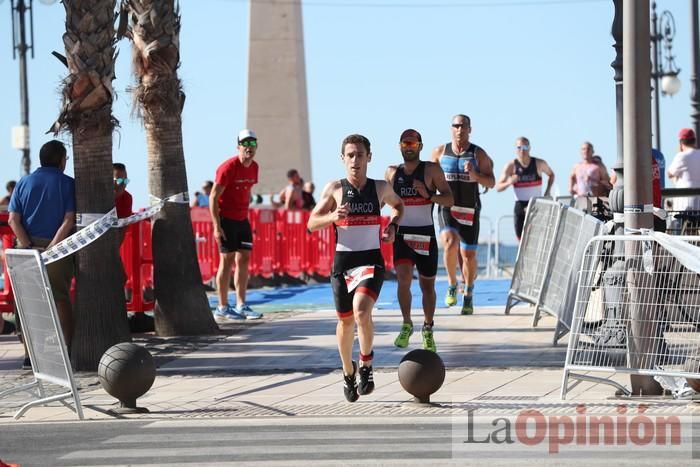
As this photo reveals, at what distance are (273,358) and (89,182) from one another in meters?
2.37

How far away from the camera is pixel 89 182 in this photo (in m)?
12.5

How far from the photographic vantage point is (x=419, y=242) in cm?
1268

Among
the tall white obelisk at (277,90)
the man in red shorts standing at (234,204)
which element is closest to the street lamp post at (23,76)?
the tall white obelisk at (277,90)

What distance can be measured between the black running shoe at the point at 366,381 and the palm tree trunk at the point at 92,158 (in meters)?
3.00

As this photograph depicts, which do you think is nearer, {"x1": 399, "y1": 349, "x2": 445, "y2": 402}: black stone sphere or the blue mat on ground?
{"x1": 399, "y1": 349, "x2": 445, "y2": 402}: black stone sphere

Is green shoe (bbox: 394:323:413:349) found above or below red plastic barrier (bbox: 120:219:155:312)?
below

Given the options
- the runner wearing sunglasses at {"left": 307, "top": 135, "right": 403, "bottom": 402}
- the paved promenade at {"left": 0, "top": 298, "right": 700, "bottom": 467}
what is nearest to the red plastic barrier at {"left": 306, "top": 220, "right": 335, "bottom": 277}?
the paved promenade at {"left": 0, "top": 298, "right": 700, "bottom": 467}

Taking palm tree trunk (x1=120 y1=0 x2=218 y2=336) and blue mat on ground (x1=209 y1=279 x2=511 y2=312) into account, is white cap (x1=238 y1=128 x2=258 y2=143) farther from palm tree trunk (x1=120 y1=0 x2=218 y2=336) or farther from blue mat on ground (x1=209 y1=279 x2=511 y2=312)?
blue mat on ground (x1=209 y1=279 x2=511 y2=312)

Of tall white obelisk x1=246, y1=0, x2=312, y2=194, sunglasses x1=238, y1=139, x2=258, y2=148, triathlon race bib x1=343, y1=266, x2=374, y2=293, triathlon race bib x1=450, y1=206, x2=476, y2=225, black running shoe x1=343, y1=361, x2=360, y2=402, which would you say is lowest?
black running shoe x1=343, y1=361, x2=360, y2=402

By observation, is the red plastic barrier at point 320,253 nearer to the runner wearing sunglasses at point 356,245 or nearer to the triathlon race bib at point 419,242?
the triathlon race bib at point 419,242

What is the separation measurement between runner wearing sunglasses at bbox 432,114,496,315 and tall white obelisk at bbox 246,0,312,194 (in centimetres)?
1329

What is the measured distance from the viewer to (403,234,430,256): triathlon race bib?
12.7m

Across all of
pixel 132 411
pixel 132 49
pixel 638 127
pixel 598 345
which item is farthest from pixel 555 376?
pixel 132 49

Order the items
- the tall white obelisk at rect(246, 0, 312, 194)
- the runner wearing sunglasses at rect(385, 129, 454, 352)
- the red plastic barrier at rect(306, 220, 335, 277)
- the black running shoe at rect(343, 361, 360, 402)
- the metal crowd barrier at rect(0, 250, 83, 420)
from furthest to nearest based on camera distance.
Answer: the tall white obelisk at rect(246, 0, 312, 194), the red plastic barrier at rect(306, 220, 335, 277), the runner wearing sunglasses at rect(385, 129, 454, 352), the black running shoe at rect(343, 361, 360, 402), the metal crowd barrier at rect(0, 250, 83, 420)
